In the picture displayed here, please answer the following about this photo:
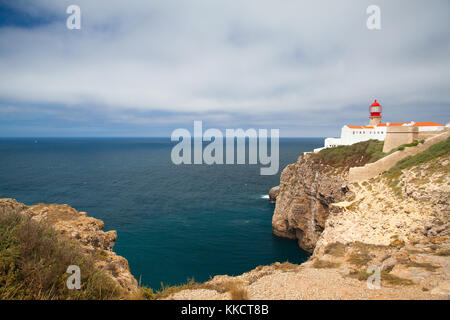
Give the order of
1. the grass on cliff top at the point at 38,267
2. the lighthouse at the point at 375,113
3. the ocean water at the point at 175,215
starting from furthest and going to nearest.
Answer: the lighthouse at the point at 375,113 < the ocean water at the point at 175,215 < the grass on cliff top at the point at 38,267

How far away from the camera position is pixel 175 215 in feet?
149

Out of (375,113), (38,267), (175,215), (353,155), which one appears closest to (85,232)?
(38,267)

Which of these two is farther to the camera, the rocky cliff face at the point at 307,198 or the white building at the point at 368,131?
the white building at the point at 368,131

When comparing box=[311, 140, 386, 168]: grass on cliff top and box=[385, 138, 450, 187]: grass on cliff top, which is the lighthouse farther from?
box=[385, 138, 450, 187]: grass on cliff top

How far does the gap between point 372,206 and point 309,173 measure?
1572 centimetres

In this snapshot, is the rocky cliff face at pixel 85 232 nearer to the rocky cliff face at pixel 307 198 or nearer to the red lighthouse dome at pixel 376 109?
the rocky cliff face at pixel 307 198

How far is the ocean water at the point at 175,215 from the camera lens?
30188 millimetres

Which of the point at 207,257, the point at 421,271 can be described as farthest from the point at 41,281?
the point at 207,257

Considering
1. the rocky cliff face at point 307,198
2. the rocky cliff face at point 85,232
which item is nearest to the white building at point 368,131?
the rocky cliff face at point 307,198

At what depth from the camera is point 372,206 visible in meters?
19.4

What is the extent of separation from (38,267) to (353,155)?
3751 cm

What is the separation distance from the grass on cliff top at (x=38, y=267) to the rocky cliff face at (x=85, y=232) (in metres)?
2.50

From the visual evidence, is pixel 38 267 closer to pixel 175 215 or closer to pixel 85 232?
pixel 85 232

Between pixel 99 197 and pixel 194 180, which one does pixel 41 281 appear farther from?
pixel 194 180
